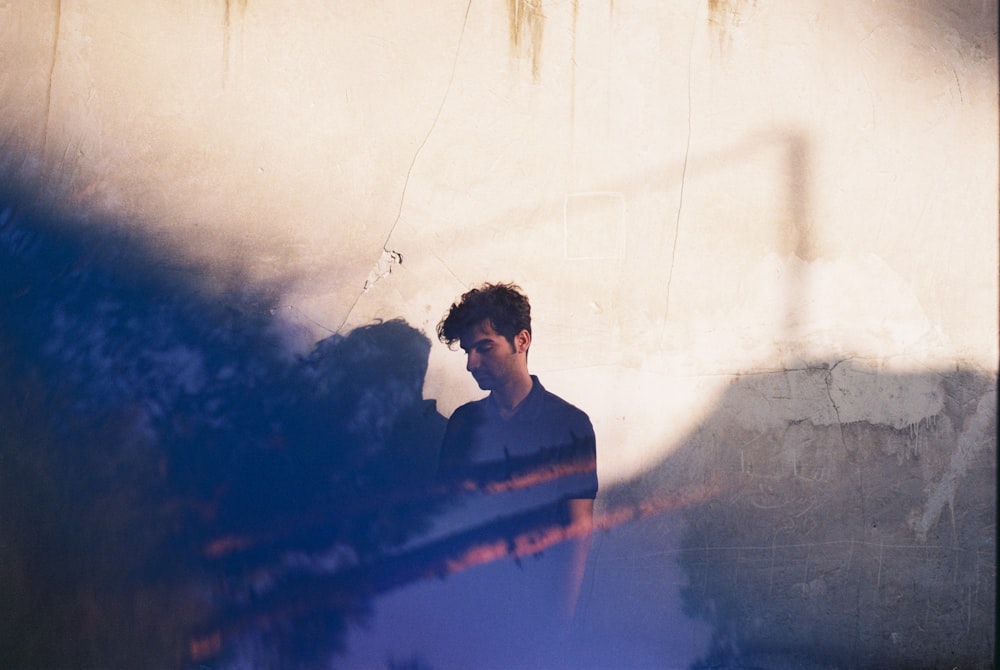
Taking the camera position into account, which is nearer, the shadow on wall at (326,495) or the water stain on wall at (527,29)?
the shadow on wall at (326,495)

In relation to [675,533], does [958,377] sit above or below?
above

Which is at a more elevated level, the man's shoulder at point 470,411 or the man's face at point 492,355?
the man's face at point 492,355

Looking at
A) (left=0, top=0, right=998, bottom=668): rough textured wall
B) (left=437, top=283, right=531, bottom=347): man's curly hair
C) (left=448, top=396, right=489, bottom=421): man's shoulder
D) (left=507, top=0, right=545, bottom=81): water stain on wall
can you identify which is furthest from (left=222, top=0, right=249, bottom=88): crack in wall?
(left=448, top=396, right=489, bottom=421): man's shoulder

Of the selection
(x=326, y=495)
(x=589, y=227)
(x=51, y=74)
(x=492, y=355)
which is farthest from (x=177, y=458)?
(x=589, y=227)

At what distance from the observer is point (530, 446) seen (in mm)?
3211

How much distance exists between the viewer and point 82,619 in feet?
10.3

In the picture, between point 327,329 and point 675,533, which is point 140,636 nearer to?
point 327,329

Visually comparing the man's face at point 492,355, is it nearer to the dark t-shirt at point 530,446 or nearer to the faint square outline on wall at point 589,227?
the dark t-shirt at point 530,446

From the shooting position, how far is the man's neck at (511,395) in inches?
127

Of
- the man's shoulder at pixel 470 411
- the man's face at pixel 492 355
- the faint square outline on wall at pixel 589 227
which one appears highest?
the faint square outline on wall at pixel 589 227

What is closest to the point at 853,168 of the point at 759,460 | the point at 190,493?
the point at 759,460

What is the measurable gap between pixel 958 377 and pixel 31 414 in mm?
3900

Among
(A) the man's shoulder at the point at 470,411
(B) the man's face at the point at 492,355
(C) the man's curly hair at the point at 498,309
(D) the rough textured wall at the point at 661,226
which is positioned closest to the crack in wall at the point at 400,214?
(D) the rough textured wall at the point at 661,226

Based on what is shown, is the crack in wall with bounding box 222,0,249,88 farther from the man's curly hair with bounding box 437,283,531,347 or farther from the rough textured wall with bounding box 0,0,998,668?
the man's curly hair with bounding box 437,283,531,347
